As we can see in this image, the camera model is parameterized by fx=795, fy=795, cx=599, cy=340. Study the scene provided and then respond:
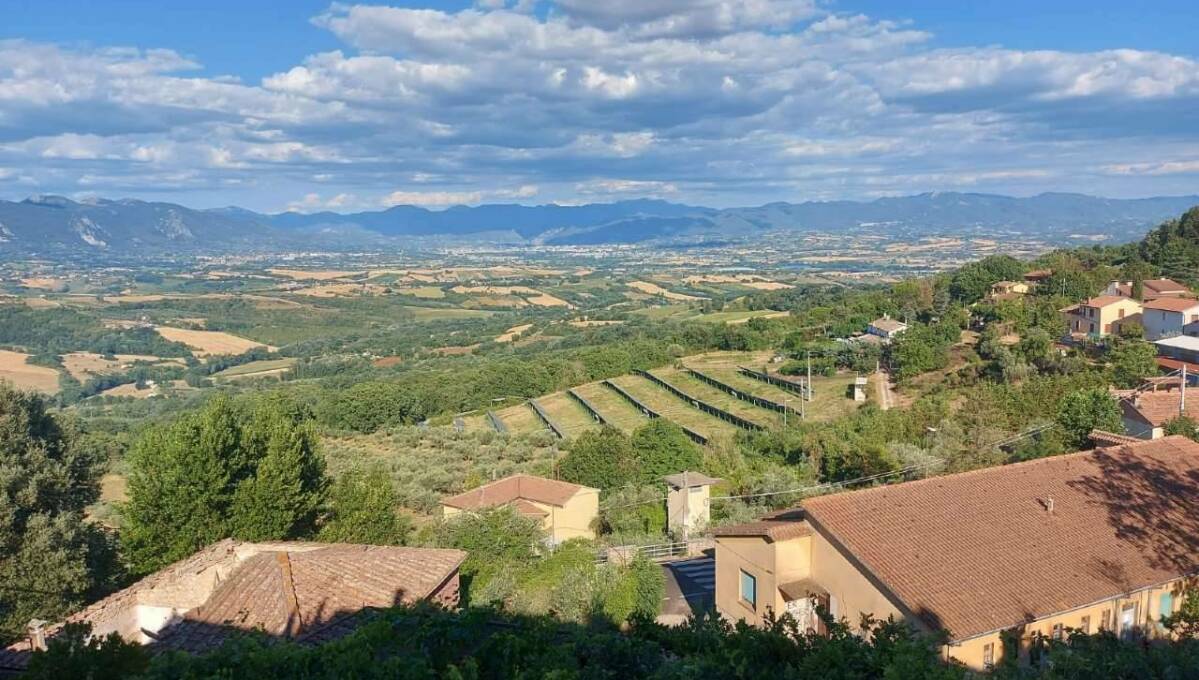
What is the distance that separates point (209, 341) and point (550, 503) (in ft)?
297

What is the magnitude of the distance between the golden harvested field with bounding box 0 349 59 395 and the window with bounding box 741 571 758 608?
234ft

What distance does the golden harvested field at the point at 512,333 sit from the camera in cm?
8975

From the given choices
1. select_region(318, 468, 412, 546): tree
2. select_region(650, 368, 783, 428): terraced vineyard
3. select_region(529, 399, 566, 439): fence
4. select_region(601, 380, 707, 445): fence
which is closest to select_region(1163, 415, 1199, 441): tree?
select_region(650, 368, 783, 428): terraced vineyard

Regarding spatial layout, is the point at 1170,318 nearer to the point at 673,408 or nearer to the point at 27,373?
the point at 673,408

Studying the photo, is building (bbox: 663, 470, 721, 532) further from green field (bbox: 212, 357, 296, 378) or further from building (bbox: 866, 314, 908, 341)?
green field (bbox: 212, 357, 296, 378)

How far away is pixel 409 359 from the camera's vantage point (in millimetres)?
80938

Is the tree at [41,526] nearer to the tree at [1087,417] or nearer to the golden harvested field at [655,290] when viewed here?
the tree at [1087,417]

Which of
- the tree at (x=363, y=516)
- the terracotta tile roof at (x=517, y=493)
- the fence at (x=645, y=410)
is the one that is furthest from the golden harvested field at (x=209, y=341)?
the tree at (x=363, y=516)

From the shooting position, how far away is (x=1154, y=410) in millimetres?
22953

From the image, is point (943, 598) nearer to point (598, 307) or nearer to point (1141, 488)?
point (1141, 488)

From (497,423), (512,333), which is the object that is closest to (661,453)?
(497,423)

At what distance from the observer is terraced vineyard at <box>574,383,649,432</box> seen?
42.2m

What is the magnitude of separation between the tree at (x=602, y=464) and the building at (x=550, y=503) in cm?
341

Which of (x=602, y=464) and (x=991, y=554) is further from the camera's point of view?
(x=602, y=464)
